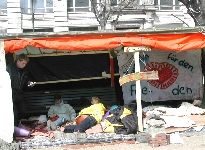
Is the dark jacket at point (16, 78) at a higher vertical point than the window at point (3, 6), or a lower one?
lower

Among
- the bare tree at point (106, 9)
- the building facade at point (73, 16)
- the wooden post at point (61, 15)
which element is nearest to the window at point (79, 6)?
the building facade at point (73, 16)

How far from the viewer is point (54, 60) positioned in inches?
402

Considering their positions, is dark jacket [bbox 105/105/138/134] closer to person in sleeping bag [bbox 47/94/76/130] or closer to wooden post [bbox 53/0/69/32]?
person in sleeping bag [bbox 47/94/76/130]

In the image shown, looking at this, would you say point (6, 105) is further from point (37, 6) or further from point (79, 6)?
point (79, 6)

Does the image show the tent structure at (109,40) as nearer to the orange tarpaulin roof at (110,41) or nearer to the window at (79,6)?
the orange tarpaulin roof at (110,41)

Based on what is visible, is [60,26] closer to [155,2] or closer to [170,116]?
[155,2]

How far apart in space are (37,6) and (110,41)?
17.0m

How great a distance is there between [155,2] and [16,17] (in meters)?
10.4

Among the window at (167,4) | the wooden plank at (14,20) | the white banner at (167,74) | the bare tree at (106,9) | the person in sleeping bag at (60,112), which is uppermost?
the window at (167,4)

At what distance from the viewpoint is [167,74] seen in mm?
9984

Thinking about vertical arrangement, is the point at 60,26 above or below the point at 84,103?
above

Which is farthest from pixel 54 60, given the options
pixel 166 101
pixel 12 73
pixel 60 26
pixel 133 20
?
pixel 133 20

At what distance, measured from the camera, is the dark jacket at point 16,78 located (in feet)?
25.7

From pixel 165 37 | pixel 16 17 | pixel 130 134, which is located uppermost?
pixel 16 17
